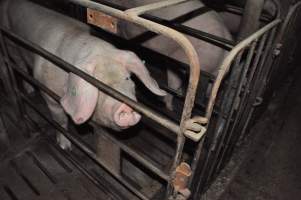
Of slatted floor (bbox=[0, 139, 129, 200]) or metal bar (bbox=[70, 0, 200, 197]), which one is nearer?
metal bar (bbox=[70, 0, 200, 197])

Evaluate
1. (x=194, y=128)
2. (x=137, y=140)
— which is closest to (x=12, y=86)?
(x=137, y=140)

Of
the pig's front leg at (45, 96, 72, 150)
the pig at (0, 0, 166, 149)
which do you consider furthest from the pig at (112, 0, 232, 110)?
the pig's front leg at (45, 96, 72, 150)

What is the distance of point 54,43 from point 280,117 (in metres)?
2.47


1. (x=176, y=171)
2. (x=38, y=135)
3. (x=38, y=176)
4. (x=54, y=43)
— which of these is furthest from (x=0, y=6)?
(x=176, y=171)

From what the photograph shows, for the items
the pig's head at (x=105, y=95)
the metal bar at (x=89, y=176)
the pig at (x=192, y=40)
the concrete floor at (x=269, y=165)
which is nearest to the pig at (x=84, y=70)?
the pig's head at (x=105, y=95)

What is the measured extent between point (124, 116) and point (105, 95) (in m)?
0.18

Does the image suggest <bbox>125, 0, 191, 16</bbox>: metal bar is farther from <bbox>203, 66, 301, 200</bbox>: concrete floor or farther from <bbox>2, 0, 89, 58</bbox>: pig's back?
<bbox>203, 66, 301, 200</bbox>: concrete floor

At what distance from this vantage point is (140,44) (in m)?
2.78

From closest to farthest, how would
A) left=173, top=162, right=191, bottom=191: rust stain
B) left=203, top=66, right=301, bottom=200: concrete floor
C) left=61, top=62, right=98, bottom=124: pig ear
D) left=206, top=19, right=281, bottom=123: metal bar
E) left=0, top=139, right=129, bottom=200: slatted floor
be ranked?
left=206, top=19, right=281, bottom=123: metal bar → left=173, top=162, right=191, bottom=191: rust stain → left=61, top=62, right=98, bottom=124: pig ear → left=0, top=139, right=129, bottom=200: slatted floor → left=203, top=66, right=301, bottom=200: concrete floor

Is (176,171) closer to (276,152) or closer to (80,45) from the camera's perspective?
(80,45)

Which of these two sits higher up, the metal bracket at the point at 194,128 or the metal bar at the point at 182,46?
the metal bar at the point at 182,46

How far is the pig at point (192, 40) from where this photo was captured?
239 cm

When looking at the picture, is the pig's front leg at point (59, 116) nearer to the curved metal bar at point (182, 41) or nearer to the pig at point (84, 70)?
the pig at point (84, 70)

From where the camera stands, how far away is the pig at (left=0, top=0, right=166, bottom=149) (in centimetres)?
165
